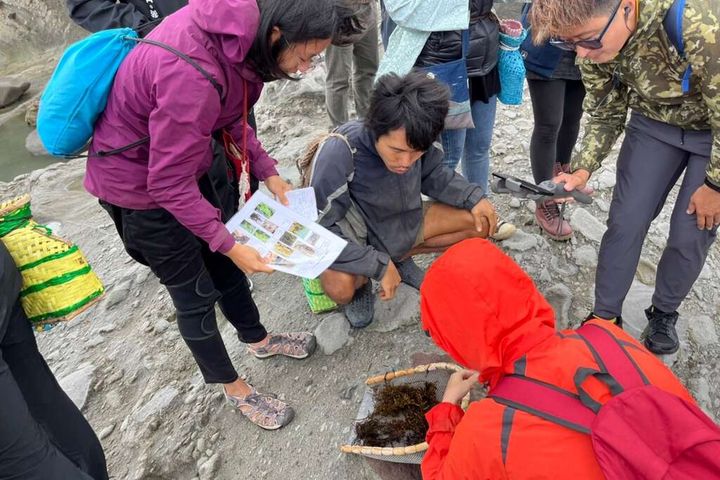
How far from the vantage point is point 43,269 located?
1799 millimetres

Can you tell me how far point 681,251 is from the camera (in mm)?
2484

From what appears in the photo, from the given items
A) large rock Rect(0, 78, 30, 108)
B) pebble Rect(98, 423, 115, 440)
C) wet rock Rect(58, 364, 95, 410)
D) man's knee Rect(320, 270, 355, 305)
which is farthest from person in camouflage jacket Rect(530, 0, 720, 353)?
large rock Rect(0, 78, 30, 108)

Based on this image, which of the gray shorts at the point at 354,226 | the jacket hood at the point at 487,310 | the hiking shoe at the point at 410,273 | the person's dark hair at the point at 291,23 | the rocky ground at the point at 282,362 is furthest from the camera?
the hiking shoe at the point at 410,273

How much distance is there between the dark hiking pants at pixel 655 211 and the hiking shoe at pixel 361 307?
122 centimetres

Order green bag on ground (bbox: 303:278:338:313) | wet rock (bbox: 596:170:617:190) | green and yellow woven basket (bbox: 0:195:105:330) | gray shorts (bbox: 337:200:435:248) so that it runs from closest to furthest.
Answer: green and yellow woven basket (bbox: 0:195:105:330), gray shorts (bbox: 337:200:435:248), green bag on ground (bbox: 303:278:338:313), wet rock (bbox: 596:170:617:190)

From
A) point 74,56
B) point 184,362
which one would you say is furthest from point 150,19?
point 184,362

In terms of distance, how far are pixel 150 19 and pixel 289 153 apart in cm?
248

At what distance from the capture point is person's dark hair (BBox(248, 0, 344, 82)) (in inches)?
64.8

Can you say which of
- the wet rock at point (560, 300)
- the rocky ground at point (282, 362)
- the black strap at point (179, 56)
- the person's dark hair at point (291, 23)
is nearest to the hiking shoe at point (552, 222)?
the rocky ground at point (282, 362)

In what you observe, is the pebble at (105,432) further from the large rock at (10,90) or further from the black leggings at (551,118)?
the large rock at (10,90)

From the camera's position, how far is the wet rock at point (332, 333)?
3033 mm

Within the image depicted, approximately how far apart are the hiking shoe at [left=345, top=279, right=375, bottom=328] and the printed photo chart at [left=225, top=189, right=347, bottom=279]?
0.62 meters

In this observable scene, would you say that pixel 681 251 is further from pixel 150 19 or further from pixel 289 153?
pixel 289 153

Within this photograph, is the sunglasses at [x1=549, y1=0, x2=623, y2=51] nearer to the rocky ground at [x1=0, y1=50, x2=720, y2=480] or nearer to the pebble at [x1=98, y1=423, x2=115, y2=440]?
the rocky ground at [x1=0, y1=50, x2=720, y2=480]
